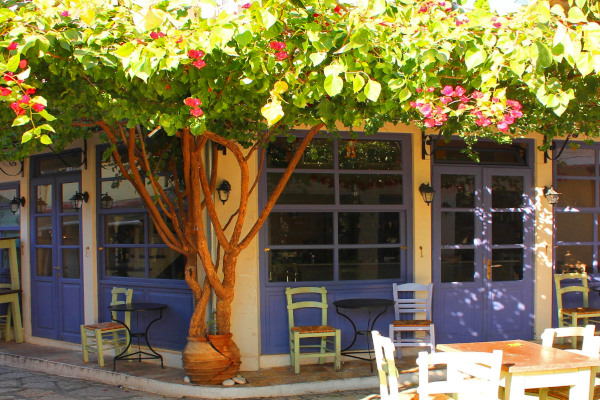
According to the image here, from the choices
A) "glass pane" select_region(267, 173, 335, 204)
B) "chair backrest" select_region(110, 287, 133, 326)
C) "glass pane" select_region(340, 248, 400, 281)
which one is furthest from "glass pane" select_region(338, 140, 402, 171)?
"chair backrest" select_region(110, 287, 133, 326)

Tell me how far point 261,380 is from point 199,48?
12.5ft

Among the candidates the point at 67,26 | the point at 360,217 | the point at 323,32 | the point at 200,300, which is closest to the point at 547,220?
the point at 360,217

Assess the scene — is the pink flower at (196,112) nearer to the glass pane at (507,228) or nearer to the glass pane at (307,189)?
the glass pane at (307,189)

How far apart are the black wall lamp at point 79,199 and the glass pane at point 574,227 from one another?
6039 millimetres

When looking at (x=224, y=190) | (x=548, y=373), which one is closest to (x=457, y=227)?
(x=224, y=190)

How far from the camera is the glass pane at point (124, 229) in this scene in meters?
7.97

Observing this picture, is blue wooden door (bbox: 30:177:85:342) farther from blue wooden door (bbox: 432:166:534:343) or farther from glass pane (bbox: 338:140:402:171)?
blue wooden door (bbox: 432:166:534:343)

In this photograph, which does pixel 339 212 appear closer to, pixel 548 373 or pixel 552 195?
pixel 552 195

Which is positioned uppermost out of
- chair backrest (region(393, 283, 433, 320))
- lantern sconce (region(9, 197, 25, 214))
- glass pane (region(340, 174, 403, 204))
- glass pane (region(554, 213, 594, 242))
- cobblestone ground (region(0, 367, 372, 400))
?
glass pane (region(340, 174, 403, 204))

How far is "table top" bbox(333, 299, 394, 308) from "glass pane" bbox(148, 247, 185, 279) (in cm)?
187

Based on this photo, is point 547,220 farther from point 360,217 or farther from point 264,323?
point 264,323

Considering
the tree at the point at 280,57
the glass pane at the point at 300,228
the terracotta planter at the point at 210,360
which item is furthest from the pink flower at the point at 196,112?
the glass pane at the point at 300,228

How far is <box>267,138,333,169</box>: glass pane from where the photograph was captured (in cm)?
743

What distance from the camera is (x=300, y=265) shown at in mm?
7508
